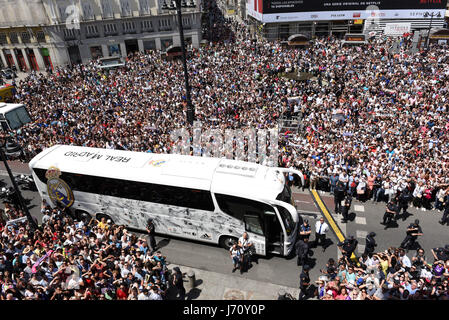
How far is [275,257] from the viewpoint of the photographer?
12070 millimetres

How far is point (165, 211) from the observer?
12.5m

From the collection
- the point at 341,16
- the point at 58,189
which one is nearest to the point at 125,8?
the point at 341,16

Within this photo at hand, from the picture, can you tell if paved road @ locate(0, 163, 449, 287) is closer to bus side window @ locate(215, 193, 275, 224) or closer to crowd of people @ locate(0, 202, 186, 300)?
crowd of people @ locate(0, 202, 186, 300)

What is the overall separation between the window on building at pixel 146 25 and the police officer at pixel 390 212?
46700 millimetres

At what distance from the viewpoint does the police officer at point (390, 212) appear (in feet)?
42.4

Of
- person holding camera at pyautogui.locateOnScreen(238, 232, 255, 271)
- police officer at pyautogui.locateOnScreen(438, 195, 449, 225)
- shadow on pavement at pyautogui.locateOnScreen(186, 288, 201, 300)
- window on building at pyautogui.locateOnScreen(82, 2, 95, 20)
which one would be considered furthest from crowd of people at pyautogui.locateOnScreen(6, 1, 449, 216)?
window on building at pyautogui.locateOnScreen(82, 2, 95, 20)

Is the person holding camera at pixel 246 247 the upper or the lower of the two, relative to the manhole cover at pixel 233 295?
upper

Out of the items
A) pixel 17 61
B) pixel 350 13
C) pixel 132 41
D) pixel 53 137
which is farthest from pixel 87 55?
pixel 350 13

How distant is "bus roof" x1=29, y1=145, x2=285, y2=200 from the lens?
36.8 ft

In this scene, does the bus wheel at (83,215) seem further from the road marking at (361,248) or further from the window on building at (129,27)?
the window on building at (129,27)

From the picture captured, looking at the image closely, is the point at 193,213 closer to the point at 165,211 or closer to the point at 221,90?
the point at 165,211

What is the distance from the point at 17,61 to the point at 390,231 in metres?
60.4

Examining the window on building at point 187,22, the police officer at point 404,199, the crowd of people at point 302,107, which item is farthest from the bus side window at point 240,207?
the window on building at point 187,22

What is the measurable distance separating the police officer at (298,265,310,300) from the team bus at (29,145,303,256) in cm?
166
